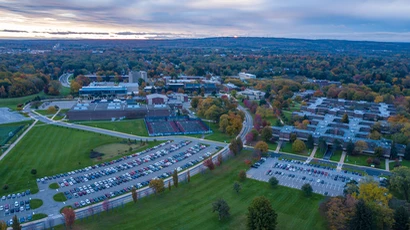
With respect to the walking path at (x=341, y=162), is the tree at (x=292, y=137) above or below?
above

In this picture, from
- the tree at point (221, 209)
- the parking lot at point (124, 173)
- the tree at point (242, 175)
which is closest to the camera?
the tree at point (221, 209)

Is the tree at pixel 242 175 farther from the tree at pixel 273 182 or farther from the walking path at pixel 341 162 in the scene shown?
the walking path at pixel 341 162

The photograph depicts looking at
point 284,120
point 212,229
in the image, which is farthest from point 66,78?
point 212,229

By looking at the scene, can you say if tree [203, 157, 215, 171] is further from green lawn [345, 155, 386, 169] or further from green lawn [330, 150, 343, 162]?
green lawn [345, 155, 386, 169]

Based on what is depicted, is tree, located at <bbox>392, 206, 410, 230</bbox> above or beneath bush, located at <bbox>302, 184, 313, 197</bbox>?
above

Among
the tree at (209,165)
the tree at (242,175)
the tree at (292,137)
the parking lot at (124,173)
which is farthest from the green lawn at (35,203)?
the tree at (292,137)

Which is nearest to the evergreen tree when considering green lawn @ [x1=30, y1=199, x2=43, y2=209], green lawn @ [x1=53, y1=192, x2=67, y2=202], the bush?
the bush
